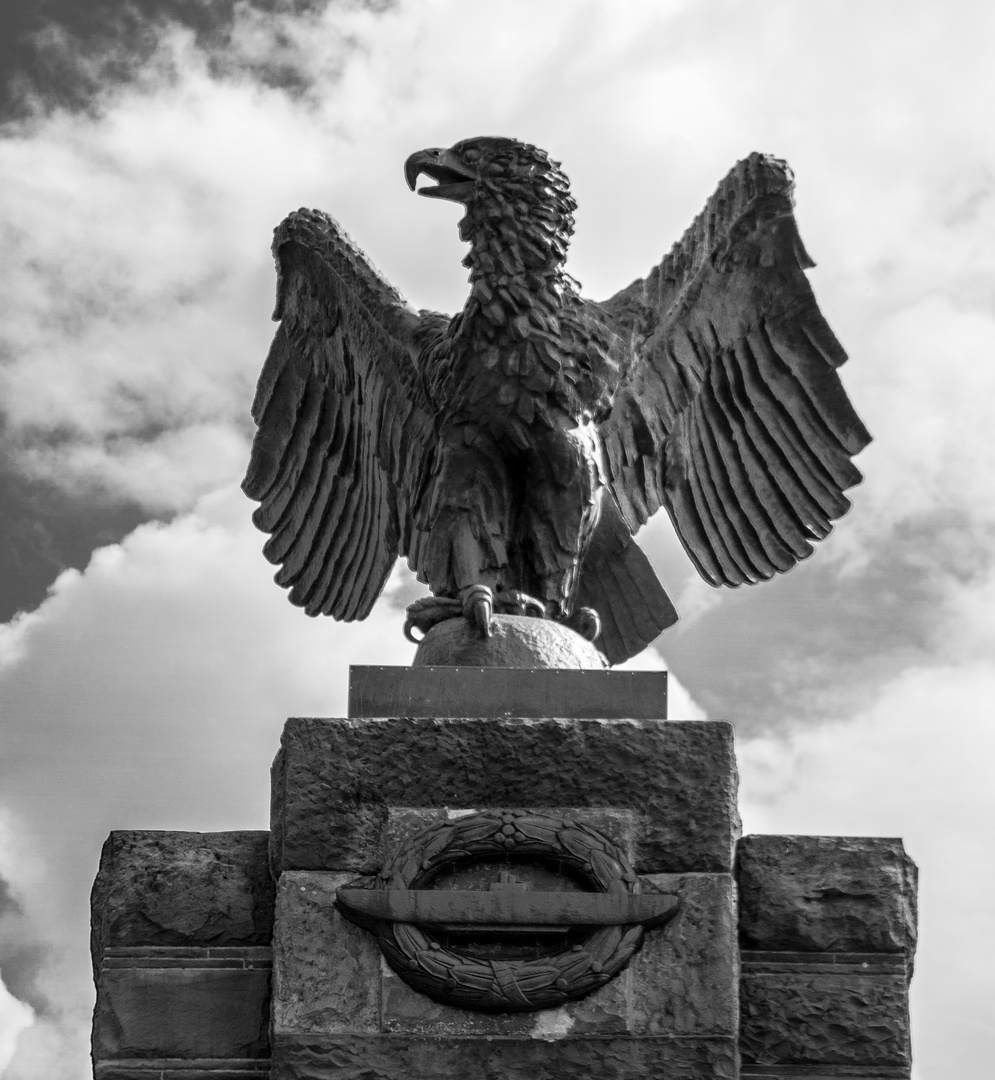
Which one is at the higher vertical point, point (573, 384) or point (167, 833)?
point (573, 384)

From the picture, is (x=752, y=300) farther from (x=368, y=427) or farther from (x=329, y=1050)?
(x=329, y=1050)

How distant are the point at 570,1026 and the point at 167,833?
1.30 m

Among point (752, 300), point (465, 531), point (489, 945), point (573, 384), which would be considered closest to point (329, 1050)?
point (489, 945)

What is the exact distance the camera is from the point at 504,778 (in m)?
5.79

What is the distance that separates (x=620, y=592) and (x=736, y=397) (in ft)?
2.87

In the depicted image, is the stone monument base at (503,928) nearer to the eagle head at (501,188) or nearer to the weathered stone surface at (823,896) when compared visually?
the weathered stone surface at (823,896)

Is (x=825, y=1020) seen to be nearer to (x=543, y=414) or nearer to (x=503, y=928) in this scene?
(x=503, y=928)

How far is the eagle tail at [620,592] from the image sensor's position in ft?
24.7

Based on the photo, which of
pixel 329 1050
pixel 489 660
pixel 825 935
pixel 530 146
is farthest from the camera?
pixel 530 146

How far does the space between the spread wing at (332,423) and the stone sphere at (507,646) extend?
1188mm

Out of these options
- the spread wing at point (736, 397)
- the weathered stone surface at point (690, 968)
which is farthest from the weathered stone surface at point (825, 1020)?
the spread wing at point (736, 397)

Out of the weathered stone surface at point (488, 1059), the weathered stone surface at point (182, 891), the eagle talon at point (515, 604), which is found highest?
the eagle talon at point (515, 604)

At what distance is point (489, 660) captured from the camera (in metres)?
6.43

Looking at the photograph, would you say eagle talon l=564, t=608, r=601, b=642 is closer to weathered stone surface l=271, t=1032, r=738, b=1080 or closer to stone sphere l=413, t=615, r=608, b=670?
stone sphere l=413, t=615, r=608, b=670
